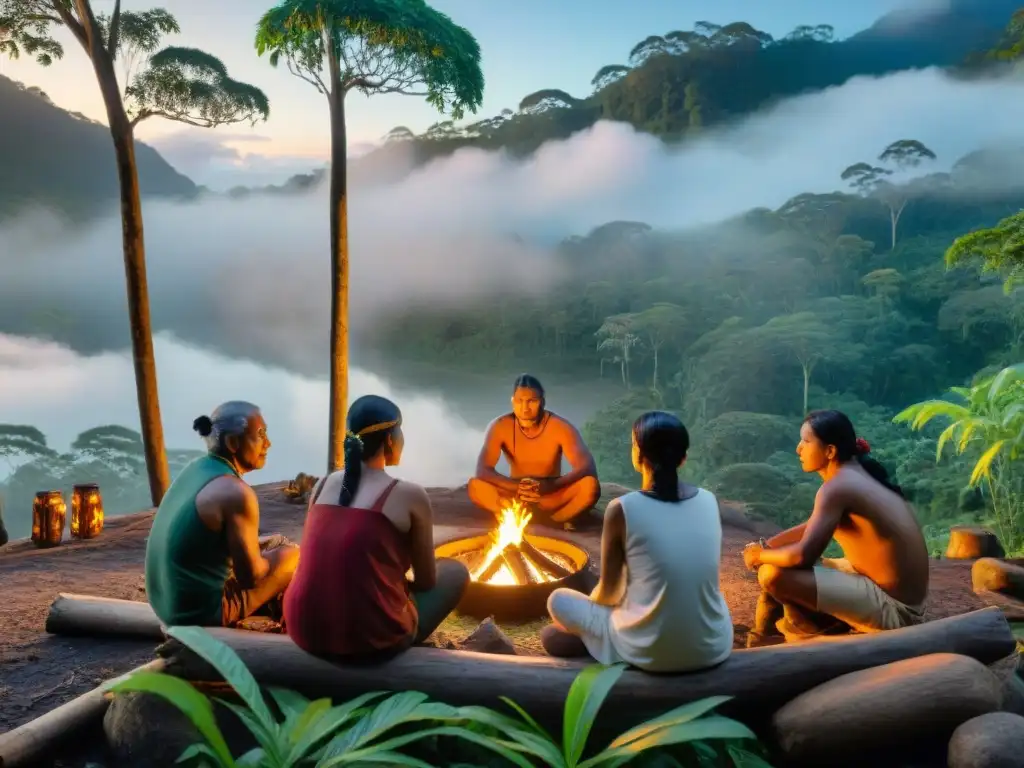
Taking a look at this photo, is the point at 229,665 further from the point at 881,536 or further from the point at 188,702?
the point at 881,536

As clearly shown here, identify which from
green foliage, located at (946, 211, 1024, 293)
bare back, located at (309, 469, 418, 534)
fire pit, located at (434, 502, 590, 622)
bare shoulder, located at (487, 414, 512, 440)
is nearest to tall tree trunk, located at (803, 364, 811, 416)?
green foliage, located at (946, 211, 1024, 293)

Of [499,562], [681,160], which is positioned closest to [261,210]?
[681,160]

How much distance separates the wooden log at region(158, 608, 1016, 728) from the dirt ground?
22.3 inches

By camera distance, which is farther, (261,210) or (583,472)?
(261,210)

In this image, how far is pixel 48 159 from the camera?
2131 cm

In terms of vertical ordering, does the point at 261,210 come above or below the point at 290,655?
above

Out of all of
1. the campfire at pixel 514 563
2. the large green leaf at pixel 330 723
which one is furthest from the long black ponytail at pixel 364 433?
the campfire at pixel 514 563

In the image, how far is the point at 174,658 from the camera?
8.63 feet

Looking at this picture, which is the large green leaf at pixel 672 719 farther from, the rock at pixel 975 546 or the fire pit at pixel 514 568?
the rock at pixel 975 546

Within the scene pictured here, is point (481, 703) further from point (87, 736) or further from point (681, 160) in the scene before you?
point (681, 160)

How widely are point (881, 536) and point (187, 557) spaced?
2759 millimetres

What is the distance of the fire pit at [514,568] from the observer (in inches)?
154

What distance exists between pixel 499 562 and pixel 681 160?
19467 mm

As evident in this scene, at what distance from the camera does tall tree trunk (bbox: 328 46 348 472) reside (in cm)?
797
